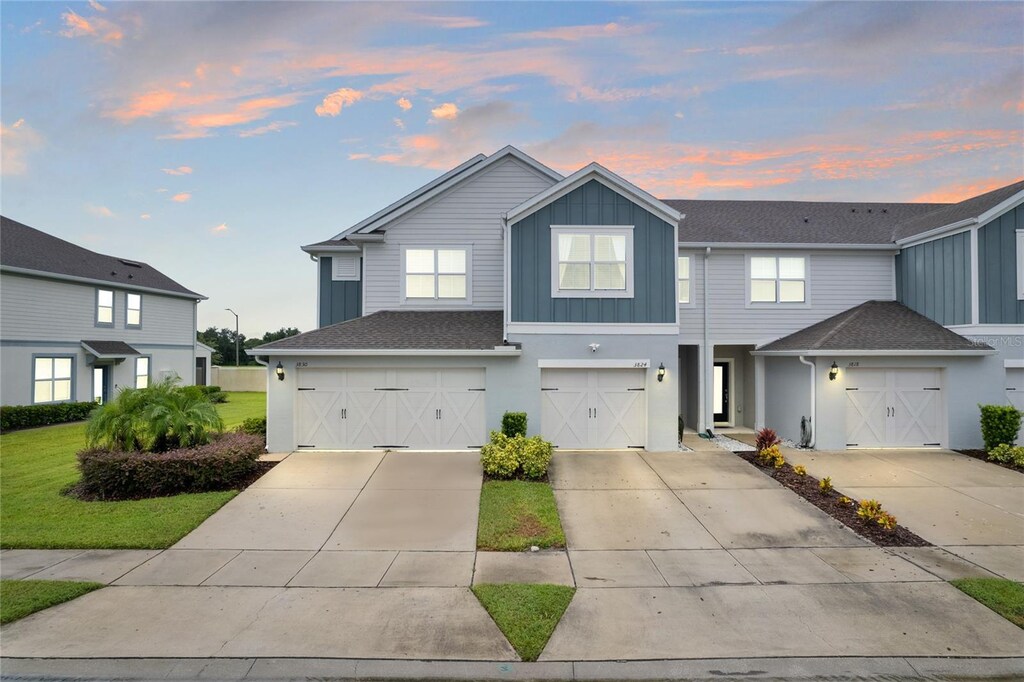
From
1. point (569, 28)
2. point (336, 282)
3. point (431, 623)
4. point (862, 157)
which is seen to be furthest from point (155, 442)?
point (862, 157)

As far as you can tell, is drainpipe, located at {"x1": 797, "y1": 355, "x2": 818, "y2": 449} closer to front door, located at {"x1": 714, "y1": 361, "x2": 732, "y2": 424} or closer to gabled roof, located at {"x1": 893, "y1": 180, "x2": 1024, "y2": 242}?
front door, located at {"x1": 714, "y1": 361, "x2": 732, "y2": 424}

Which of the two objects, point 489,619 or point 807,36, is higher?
point 807,36

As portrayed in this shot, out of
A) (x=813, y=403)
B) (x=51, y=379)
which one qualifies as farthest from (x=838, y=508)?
(x=51, y=379)

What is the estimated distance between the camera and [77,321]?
19.5 meters

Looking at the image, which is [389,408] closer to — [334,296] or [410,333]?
[410,333]

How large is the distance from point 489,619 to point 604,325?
26.6 ft

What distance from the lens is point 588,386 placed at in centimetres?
1205

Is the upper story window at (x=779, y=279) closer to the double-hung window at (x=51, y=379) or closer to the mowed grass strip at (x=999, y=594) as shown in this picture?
the mowed grass strip at (x=999, y=594)

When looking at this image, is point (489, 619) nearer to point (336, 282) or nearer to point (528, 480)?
point (528, 480)

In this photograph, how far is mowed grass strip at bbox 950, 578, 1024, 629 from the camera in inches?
199

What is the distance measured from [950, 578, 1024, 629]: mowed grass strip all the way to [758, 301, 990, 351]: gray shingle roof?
7.12m

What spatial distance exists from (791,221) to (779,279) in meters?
2.63

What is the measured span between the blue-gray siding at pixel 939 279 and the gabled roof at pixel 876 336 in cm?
30

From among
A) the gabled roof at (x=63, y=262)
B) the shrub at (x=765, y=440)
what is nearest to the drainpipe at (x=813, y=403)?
the shrub at (x=765, y=440)
